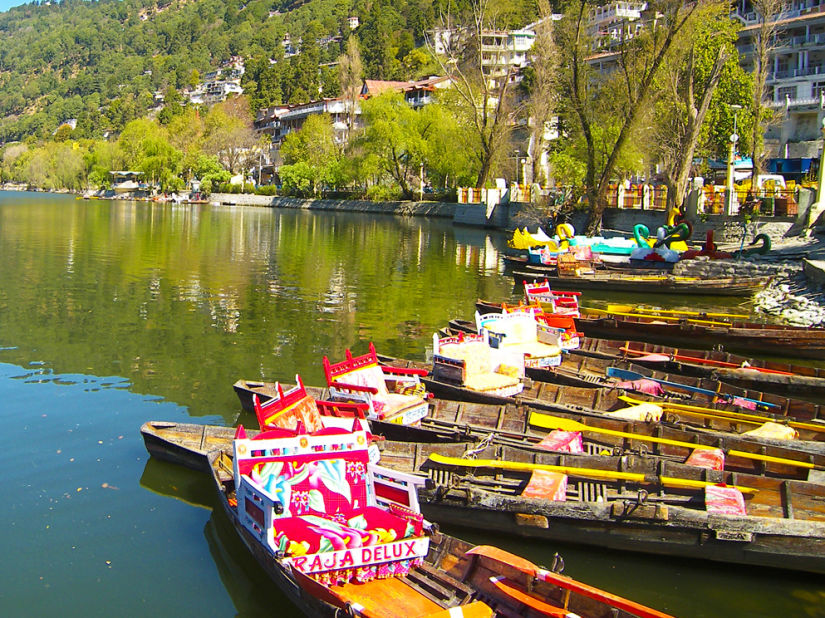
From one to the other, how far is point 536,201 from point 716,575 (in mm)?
53832

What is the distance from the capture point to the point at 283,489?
10242 mm

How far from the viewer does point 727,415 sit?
14898 mm

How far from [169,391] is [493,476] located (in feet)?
31.7

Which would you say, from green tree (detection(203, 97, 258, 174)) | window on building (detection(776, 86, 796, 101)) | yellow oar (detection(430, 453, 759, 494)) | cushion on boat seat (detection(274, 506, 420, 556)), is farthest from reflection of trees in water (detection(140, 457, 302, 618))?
green tree (detection(203, 97, 258, 174))

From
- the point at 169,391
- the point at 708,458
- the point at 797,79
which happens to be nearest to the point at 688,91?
the point at 169,391

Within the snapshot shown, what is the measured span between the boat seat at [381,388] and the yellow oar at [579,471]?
1947 millimetres

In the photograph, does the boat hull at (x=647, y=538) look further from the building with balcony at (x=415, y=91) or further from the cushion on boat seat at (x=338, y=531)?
the building with balcony at (x=415, y=91)

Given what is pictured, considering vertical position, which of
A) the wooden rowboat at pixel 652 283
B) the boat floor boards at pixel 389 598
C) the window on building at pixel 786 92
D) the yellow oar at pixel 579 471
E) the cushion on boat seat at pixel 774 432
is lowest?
the boat floor boards at pixel 389 598

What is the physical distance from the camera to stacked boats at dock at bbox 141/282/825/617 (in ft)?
30.1

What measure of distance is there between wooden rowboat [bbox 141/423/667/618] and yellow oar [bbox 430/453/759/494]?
2.52m

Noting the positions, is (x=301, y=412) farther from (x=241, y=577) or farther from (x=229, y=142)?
(x=229, y=142)

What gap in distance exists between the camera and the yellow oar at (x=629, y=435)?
12289 millimetres

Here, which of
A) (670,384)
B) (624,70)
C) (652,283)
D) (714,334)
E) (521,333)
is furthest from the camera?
(624,70)

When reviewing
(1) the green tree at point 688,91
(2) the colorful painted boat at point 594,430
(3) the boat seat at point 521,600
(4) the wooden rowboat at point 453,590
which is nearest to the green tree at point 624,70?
(1) the green tree at point 688,91
